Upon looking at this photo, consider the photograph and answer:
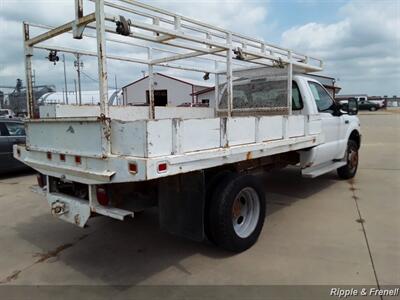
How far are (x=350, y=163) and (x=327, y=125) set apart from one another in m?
2.01

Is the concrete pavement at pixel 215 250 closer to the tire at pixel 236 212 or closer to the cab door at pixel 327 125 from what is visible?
the tire at pixel 236 212

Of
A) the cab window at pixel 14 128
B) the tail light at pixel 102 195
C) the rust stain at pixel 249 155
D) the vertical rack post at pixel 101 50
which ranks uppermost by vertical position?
the vertical rack post at pixel 101 50

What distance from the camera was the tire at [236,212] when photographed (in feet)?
12.7

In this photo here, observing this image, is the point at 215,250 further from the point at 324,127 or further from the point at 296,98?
the point at 296,98

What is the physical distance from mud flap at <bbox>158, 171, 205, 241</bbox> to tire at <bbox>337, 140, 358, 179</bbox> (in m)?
5.05

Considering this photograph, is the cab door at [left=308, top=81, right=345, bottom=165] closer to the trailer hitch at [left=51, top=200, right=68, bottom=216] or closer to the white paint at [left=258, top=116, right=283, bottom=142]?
the white paint at [left=258, top=116, right=283, bottom=142]

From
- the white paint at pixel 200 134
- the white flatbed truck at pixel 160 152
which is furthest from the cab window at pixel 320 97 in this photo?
the white paint at pixel 200 134

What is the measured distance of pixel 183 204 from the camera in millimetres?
3770

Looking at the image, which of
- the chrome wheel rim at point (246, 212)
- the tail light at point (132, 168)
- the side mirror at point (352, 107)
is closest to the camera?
the tail light at point (132, 168)

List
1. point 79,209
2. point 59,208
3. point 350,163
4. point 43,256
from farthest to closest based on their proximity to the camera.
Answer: point 350,163
point 43,256
point 59,208
point 79,209

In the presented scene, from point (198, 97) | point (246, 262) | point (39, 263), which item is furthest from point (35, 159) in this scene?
point (198, 97)

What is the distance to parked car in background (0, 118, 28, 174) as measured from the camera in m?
9.10

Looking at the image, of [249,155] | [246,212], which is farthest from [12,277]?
[249,155]

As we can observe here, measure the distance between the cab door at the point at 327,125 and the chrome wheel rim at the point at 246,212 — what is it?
205 centimetres
